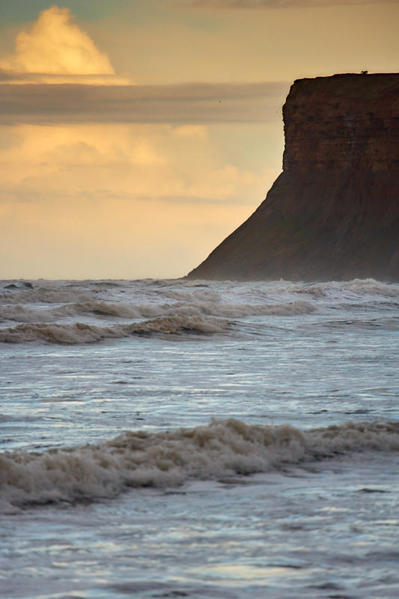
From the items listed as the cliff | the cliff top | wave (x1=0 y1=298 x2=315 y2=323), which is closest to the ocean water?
wave (x1=0 y1=298 x2=315 y2=323)

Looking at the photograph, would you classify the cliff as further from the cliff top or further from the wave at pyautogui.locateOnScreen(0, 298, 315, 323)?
the wave at pyautogui.locateOnScreen(0, 298, 315, 323)

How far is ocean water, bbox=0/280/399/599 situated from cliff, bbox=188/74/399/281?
104147mm

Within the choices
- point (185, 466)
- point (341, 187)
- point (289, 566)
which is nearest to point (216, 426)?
point (185, 466)

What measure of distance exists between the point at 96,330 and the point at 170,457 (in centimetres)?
1539

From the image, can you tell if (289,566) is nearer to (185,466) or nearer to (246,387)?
(185,466)

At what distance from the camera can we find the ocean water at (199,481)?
15.5 ft

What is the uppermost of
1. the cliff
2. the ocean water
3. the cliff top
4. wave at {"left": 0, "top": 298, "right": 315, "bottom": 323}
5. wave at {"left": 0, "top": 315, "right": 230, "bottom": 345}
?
the cliff top

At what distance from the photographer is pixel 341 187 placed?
12088cm

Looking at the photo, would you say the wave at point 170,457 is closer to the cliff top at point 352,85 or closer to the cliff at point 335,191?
the cliff at point 335,191

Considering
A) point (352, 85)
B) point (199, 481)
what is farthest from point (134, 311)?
point (352, 85)

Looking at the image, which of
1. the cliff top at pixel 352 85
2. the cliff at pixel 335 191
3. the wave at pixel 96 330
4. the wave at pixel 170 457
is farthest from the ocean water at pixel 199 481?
the cliff top at pixel 352 85

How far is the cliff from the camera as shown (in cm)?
11856

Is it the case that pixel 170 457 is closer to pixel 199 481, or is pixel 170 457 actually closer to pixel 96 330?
pixel 199 481

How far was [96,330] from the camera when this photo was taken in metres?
22.5
